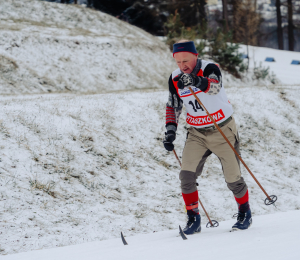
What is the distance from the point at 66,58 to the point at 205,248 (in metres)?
16.2

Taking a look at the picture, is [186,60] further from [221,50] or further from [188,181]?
[221,50]

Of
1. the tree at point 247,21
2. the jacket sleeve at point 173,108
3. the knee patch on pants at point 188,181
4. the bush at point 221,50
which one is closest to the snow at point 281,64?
the tree at point 247,21

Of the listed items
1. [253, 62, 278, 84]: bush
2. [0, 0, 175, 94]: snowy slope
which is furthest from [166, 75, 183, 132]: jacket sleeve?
[253, 62, 278, 84]: bush

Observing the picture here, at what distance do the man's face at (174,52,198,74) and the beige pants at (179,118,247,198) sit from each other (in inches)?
31.8

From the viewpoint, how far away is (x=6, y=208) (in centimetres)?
505

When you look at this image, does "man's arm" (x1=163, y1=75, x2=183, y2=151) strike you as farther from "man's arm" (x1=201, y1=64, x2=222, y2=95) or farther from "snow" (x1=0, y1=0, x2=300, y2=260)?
"snow" (x1=0, y1=0, x2=300, y2=260)

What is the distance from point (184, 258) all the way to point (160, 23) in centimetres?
3218

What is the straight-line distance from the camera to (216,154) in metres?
4.13

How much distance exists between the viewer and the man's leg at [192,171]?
13.5 ft

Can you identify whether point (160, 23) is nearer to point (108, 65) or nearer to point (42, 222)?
point (108, 65)

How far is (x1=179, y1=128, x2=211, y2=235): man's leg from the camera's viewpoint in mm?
4121

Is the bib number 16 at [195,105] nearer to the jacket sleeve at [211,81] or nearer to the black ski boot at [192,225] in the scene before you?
the jacket sleeve at [211,81]

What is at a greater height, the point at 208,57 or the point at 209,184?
the point at 208,57

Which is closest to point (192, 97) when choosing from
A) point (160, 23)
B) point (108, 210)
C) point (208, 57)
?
point (108, 210)
